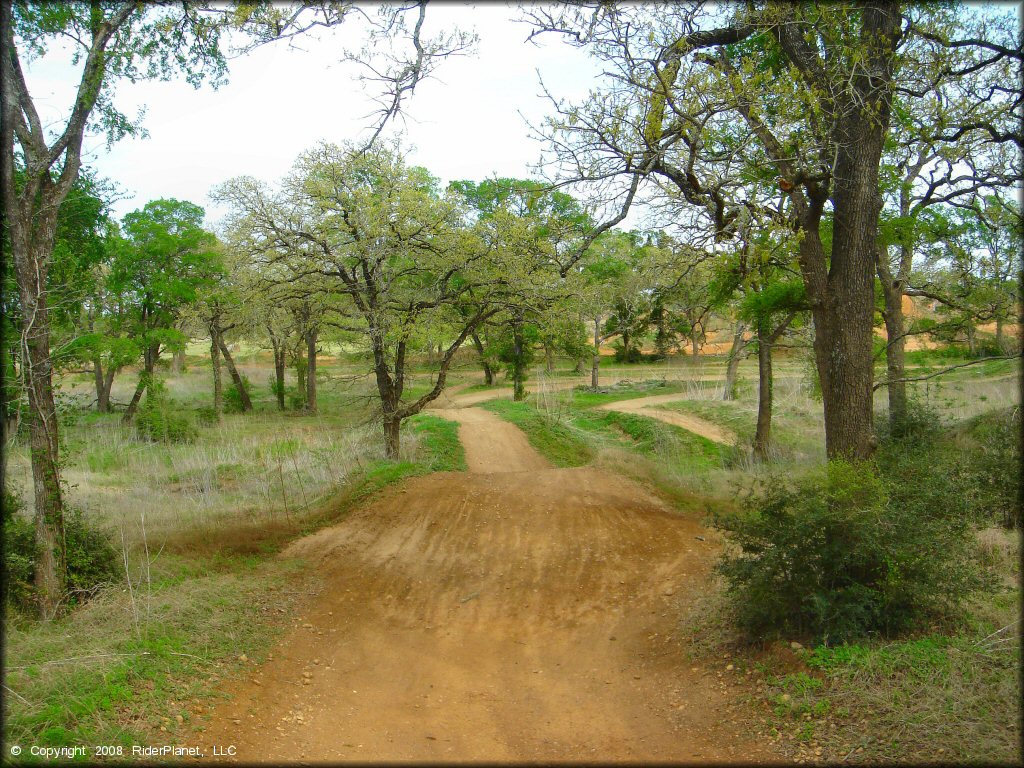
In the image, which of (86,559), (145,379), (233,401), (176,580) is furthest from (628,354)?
A: (86,559)

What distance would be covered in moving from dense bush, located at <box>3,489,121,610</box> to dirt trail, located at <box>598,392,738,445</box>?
55.2 feet

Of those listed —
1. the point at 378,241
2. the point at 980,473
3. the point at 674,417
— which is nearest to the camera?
the point at 980,473

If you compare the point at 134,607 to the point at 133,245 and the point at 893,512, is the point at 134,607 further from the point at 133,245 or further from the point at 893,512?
the point at 133,245

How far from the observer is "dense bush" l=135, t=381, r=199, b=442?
22.4 m

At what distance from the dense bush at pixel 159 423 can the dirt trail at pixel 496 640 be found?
1305cm

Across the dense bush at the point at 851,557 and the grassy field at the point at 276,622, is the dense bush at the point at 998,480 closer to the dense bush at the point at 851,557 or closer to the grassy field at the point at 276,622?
the grassy field at the point at 276,622

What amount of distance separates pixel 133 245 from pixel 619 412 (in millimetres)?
19617

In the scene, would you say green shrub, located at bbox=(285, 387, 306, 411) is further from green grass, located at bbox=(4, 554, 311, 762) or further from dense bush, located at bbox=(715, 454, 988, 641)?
dense bush, located at bbox=(715, 454, 988, 641)

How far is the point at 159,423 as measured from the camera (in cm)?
2281

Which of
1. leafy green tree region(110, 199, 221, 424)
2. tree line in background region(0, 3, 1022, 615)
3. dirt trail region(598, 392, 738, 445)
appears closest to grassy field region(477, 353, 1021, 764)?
tree line in background region(0, 3, 1022, 615)

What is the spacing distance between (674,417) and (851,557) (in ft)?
57.6

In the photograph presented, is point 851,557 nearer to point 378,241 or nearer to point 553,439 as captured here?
point 378,241

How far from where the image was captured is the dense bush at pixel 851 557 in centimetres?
581

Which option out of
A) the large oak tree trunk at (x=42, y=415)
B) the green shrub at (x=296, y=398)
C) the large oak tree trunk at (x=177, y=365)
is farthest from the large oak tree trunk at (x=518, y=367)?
the large oak tree trunk at (x=177, y=365)
